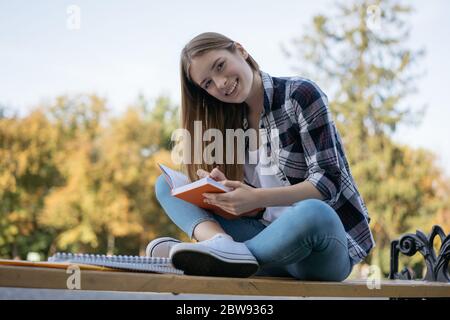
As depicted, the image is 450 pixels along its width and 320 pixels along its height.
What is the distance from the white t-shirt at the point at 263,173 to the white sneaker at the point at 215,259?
0.37m

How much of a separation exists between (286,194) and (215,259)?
0.31 metres

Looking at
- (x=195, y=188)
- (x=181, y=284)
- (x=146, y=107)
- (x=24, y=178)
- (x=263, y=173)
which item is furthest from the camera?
(x=146, y=107)

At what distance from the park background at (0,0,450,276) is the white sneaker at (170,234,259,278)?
1056 cm

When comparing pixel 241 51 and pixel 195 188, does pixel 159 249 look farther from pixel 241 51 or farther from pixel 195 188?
pixel 241 51

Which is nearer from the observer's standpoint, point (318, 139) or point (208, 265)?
point (208, 265)

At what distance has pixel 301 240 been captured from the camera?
1.49 m

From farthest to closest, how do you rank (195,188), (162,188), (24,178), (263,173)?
1. (24,178)
2. (263,173)
3. (162,188)
4. (195,188)

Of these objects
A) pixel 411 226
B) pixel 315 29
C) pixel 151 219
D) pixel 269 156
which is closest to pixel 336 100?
pixel 315 29

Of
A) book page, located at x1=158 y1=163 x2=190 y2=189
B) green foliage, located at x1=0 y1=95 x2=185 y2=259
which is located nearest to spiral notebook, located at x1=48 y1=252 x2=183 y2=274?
book page, located at x1=158 y1=163 x2=190 y2=189

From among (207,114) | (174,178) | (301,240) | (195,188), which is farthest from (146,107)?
(301,240)

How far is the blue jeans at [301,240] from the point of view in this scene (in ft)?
4.82
